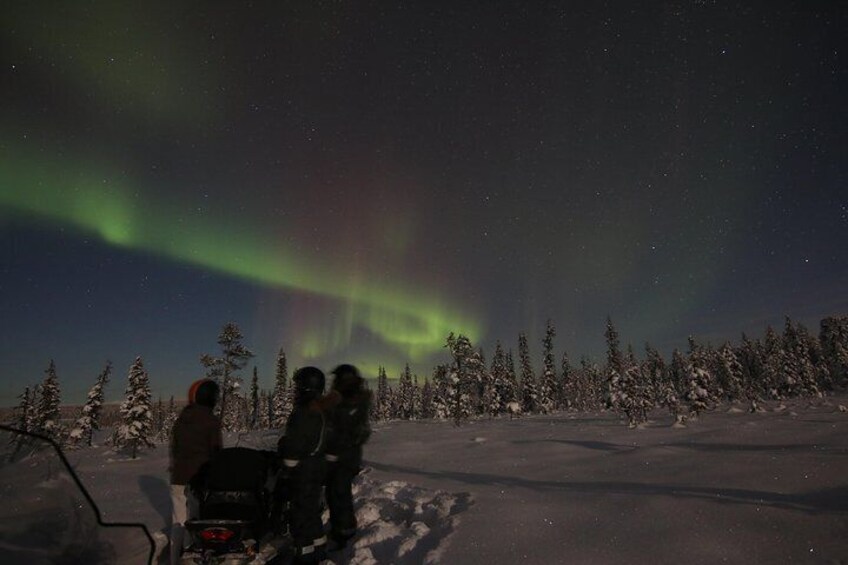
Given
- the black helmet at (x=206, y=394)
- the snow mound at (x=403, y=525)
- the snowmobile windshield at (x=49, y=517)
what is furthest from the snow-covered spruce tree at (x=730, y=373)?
the snowmobile windshield at (x=49, y=517)

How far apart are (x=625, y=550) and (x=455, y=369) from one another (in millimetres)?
56936

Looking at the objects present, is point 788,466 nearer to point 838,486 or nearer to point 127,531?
point 838,486

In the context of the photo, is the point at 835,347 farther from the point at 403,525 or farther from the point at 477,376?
the point at 403,525

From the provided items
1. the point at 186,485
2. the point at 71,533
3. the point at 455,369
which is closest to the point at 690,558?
the point at 71,533

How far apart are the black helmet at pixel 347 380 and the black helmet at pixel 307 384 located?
876mm

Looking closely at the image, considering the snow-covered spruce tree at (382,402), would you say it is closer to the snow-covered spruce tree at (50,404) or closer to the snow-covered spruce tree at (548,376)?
the snow-covered spruce tree at (548,376)

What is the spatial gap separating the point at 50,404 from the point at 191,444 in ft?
167

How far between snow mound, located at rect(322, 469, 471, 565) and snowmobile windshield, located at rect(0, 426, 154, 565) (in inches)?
127

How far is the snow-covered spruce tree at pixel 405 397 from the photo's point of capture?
104 m

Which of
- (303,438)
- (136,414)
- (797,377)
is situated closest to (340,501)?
(303,438)

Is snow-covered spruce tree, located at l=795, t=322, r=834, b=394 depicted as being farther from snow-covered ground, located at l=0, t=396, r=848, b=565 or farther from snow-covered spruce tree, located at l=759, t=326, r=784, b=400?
snow-covered ground, located at l=0, t=396, r=848, b=565

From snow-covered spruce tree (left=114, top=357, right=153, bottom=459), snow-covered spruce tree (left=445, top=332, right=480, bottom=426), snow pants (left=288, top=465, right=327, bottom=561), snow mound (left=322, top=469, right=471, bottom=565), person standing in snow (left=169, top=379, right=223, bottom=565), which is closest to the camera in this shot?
snow mound (left=322, top=469, right=471, bottom=565)

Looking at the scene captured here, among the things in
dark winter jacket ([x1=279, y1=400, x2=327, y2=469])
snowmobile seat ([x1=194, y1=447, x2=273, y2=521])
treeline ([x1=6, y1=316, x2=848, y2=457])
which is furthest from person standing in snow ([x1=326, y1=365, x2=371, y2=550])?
treeline ([x1=6, y1=316, x2=848, y2=457])

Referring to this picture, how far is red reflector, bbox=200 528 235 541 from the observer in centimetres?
511
